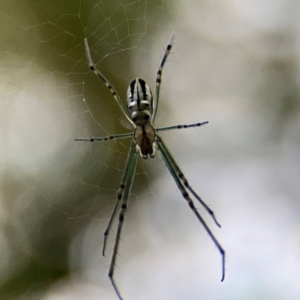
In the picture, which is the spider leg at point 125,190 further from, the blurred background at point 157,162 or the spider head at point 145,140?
the blurred background at point 157,162

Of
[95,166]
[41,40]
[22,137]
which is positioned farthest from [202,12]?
[22,137]

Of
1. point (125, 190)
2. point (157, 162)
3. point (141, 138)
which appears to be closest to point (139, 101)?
point (141, 138)

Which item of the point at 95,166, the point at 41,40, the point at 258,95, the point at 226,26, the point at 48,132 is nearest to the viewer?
the point at 41,40

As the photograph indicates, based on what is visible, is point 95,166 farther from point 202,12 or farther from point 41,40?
point 202,12

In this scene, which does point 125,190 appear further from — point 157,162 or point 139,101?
point 157,162

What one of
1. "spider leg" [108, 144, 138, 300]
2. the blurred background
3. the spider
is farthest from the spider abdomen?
the blurred background

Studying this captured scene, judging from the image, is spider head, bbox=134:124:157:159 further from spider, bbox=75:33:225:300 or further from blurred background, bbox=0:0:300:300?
blurred background, bbox=0:0:300:300
